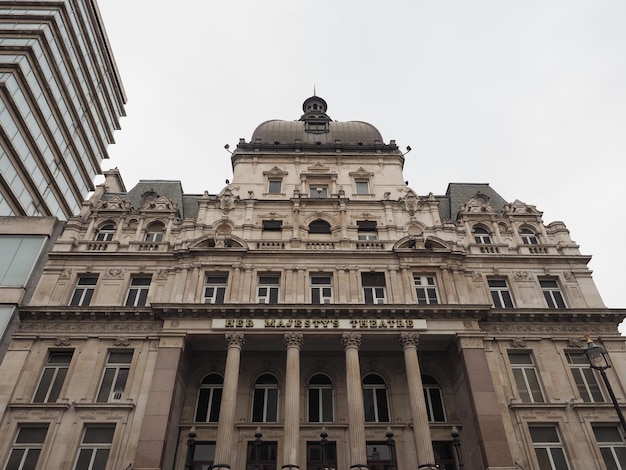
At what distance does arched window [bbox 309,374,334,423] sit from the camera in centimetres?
2780

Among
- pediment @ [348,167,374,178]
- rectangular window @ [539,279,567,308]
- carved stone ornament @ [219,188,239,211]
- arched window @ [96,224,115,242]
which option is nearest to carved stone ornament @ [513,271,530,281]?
rectangular window @ [539,279,567,308]

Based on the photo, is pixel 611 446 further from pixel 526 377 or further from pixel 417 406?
pixel 417 406

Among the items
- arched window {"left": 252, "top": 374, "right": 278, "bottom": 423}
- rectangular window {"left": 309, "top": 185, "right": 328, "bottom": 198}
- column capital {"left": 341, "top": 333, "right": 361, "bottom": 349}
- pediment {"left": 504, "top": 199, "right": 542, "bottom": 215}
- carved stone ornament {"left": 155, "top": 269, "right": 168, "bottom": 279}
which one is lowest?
arched window {"left": 252, "top": 374, "right": 278, "bottom": 423}

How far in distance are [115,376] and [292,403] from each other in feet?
33.9

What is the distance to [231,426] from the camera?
24.7 metres

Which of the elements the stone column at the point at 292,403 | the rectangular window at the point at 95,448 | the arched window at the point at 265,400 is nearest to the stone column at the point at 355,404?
the stone column at the point at 292,403

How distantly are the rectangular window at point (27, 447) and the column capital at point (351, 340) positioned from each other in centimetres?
1641

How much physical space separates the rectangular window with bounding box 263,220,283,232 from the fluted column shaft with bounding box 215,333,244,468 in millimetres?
9379

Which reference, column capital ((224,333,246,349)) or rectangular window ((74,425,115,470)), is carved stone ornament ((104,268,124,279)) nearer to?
column capital ((224,333,246,349))

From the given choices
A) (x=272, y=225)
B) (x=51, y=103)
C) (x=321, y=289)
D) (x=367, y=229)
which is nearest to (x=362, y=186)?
(x=367, y=229)

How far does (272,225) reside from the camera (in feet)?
114

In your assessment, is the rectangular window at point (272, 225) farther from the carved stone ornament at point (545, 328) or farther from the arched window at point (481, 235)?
the carved stone ornament at point (545, 328)

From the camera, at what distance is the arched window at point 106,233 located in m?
34.1

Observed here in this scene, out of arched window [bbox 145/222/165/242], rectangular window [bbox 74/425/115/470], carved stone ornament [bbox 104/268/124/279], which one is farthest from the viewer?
arched window [bbox 145/222/165/242]
